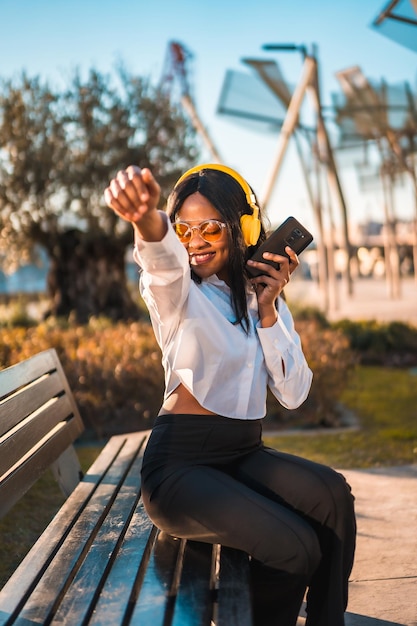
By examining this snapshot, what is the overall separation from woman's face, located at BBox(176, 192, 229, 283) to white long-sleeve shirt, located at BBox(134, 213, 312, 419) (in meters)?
0.08

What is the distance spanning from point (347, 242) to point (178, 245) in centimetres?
1008

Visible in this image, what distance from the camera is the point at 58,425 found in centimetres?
361

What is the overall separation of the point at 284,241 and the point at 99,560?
1095 millimetres

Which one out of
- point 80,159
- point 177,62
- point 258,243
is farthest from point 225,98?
point 177,62

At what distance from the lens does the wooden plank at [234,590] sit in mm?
1793

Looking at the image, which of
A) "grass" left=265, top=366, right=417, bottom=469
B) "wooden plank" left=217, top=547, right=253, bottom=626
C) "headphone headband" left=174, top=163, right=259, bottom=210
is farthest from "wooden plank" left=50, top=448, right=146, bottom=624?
"grass" left=265, top=366, right=417, bottom=469

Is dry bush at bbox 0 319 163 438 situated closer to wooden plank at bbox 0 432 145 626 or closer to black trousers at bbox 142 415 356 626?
wooden plank at bbox 0 432 145 626

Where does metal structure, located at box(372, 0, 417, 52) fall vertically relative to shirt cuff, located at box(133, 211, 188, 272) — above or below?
above

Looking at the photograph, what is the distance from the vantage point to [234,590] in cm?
196

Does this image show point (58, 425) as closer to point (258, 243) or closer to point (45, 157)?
point (258, 243)

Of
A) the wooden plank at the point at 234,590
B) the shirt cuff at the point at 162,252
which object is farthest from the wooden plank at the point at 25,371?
the wooden plank at the point at 234,590

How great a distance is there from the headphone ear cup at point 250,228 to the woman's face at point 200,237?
0.08 meters

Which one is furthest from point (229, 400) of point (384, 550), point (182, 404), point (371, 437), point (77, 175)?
point (77, 175)

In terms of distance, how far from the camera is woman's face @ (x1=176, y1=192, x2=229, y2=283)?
2512 millimetres
